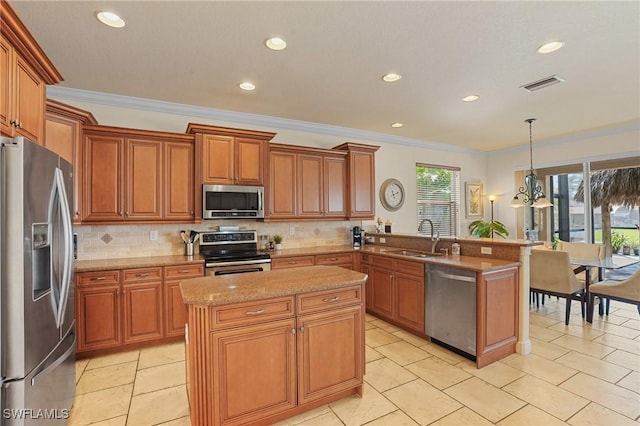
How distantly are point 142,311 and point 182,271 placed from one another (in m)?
0.54

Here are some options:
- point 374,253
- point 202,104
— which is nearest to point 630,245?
point 374,253

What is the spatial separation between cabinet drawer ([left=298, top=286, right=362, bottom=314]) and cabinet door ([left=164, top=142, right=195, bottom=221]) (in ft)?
7.39

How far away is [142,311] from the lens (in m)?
3.24

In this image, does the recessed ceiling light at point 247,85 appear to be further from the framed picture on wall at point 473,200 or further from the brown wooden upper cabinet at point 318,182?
the framed picture on wall at point 473,200

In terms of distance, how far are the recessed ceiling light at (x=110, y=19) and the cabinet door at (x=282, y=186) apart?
2.19 metres

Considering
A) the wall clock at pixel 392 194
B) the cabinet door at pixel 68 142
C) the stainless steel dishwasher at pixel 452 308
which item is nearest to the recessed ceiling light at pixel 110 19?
the cabinet door at pixel 68 142

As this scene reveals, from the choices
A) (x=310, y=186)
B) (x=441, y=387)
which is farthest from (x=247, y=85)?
(x=441, y=387)

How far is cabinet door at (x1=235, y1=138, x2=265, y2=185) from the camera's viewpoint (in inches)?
153

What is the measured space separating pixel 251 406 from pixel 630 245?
21.5 feet

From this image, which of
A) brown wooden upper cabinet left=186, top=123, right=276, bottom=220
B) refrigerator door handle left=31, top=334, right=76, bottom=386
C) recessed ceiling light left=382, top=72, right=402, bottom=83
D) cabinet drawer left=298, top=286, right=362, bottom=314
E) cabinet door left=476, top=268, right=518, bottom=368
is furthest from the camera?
brown wooden upper cabinet left=186, top=123, right=276, bottom=220

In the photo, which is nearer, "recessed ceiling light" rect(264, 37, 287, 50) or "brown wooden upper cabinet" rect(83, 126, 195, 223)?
"recessed ceiling light" rect(264, 37, 287, 50)

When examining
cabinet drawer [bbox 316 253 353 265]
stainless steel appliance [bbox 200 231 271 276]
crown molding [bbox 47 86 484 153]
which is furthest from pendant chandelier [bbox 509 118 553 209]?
stainless steel appliance [bbox 200 231 271 276]

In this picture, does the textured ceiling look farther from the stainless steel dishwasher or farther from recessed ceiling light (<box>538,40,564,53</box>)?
the stainless steel dishwasher

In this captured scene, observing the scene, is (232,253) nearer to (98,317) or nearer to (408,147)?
(98,317)
